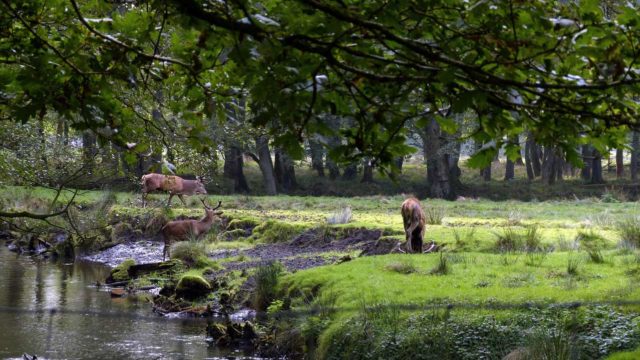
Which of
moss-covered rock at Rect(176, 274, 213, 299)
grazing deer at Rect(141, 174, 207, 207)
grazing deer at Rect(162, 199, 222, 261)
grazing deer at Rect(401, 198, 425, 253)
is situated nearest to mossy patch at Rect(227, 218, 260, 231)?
grazing deer at Rect(141, 174, 207, 207)

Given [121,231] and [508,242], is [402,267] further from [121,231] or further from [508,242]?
[121,231]

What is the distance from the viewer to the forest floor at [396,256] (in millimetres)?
10812

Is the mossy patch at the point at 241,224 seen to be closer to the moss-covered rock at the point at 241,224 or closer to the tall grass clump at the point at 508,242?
the moss-covered rock at the point at 241,224

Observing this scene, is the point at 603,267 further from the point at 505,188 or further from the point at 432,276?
the point at 505,188

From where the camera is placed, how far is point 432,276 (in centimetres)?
1261

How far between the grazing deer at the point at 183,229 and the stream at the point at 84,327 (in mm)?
2536

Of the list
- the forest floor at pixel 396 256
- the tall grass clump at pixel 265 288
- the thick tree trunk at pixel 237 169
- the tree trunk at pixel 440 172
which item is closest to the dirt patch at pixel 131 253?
the forest floor at pixel 396 256

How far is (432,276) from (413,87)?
29.5 ft

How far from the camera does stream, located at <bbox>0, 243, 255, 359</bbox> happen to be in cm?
1203

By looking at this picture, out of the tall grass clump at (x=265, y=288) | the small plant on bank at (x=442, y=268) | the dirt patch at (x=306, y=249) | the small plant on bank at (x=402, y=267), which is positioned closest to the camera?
the small plant on bank at (x=442, y=268)

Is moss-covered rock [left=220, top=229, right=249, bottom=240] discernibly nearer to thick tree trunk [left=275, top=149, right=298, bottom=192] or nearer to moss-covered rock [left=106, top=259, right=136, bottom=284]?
moss-covered rock [left=106, top=259, right=136, bottom=284]

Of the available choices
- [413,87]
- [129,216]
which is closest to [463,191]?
[129,216]

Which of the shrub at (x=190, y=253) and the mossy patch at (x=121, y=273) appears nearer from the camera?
the mossy patch at (x=121, y=273)

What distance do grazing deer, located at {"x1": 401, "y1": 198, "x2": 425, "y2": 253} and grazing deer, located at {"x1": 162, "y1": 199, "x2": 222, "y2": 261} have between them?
7.96m
